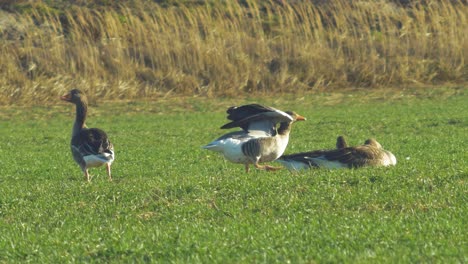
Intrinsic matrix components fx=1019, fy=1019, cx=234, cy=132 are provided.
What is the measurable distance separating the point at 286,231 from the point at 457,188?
8.43 feet

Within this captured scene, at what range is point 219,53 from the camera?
31.5 meters

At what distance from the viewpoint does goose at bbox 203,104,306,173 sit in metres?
13.8

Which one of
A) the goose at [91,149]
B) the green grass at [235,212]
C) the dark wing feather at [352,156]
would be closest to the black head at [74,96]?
the green grass at [235,212]

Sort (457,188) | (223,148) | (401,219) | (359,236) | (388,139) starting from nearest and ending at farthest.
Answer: (359,236), (401,219), (457,188), (223,148), (388,139)

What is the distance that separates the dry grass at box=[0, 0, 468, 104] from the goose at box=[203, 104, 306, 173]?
A: 53.9ft

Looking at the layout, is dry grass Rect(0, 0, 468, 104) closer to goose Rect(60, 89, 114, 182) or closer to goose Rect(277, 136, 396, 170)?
goose Rect(60, 89, 114, 182)

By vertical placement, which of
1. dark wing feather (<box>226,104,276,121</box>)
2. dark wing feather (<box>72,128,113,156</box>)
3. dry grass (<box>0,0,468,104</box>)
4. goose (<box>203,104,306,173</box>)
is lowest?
dry grass (<box>0,0,468,104</box>)

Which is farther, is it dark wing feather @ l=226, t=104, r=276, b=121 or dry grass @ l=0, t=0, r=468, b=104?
dry grass @ l=0, t=0, r=468, b=104

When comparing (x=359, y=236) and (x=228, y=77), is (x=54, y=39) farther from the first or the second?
(x=359, y=236)

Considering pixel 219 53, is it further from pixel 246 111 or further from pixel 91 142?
pixel 246 111

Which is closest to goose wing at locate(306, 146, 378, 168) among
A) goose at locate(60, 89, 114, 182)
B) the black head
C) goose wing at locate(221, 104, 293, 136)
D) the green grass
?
the green grass

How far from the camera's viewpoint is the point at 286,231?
341 inches

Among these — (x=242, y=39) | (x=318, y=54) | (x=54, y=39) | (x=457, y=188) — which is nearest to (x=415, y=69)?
(x=318, y=54)

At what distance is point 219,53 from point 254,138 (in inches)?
698
